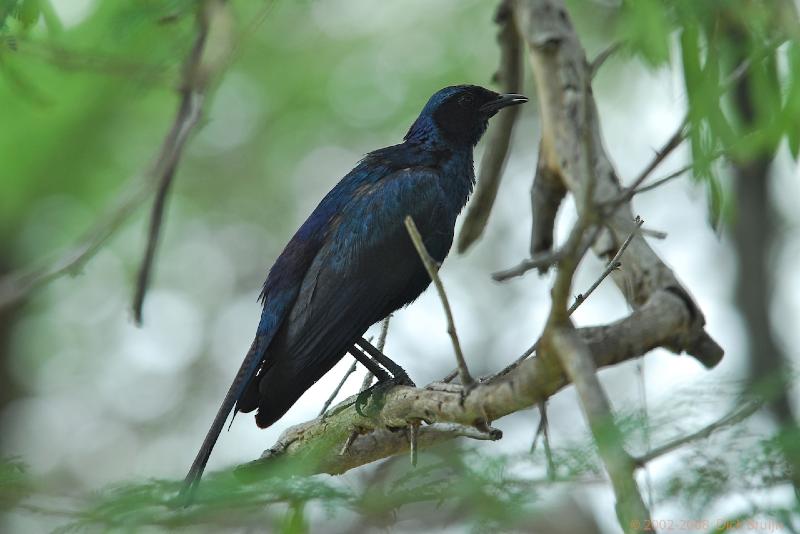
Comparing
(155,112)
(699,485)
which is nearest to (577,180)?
(699,485)

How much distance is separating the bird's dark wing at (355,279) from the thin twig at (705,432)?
258 centimetres

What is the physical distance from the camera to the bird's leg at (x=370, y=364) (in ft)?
17.7

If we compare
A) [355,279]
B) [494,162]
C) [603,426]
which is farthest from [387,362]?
[603,426]

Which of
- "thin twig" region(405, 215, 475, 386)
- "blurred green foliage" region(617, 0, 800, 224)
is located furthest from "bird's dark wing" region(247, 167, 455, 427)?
"thin twig" region(405, 215, 475, 386)

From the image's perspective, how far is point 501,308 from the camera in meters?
12.2

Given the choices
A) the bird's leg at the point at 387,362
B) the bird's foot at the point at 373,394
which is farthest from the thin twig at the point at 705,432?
the bird's leg at the point at 387,362

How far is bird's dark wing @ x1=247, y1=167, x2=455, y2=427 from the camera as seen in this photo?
5199 mm

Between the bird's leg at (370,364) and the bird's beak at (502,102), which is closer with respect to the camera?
the bird's leg at (370,364)

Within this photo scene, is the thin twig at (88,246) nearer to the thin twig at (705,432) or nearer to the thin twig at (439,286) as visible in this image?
the thin twig at (439,286)

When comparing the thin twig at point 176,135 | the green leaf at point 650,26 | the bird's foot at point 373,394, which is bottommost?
the bird's foot at point 373,394

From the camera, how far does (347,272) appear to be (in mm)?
5434

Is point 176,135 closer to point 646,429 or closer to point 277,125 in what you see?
point 646,429

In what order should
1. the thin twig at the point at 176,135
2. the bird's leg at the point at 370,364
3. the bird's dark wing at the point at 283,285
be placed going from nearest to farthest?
the thin twig at the point at 176,135, the bird's dark wing at the point at 283,285, the bird's leg at the point at 370,364

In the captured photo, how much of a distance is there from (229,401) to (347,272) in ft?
2.99
